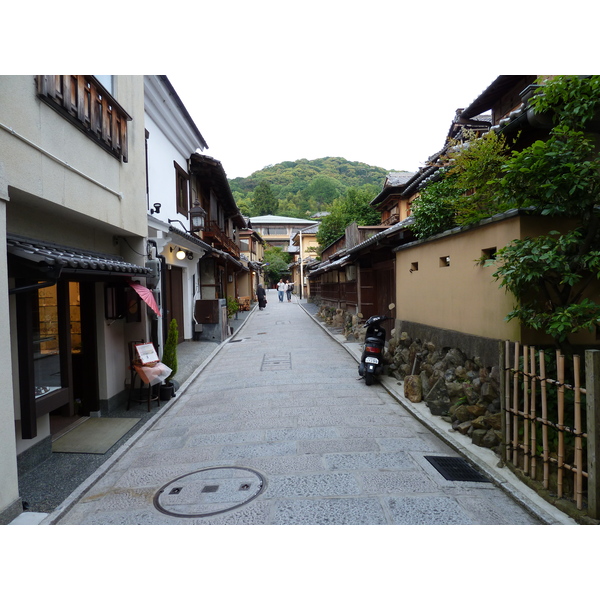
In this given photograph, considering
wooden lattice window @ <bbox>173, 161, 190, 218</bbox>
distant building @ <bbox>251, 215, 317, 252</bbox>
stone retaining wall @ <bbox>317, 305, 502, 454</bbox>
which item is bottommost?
stone retaining wall @ <bbox>317, 305, 502, 454</bbox>

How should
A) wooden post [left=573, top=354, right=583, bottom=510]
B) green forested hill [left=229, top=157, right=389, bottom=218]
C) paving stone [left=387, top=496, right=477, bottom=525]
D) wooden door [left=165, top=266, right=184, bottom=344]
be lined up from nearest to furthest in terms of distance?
wooden post [left=573, top=354, right=583, bottom=510] < paving stone [left=387, top=496, right=477, bottom=525] < wooden door [left=165, top=266, right=184, bottom=344] < green forested hill [left=229, top=157, right=389, bottom=218]

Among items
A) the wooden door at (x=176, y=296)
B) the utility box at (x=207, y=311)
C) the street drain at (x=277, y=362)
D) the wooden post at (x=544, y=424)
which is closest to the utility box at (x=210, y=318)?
the utility box at (x=207, y=311)

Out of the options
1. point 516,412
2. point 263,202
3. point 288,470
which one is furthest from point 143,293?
point 263,202

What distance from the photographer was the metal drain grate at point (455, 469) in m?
4.71

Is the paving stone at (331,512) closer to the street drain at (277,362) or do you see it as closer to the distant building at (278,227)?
the street drain at (277,362)

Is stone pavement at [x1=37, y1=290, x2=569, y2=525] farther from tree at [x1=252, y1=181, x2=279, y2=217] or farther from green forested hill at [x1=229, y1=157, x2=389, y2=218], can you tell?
tree at [x1=252, y1=181, x2=279, y2=217]

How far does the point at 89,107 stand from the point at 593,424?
764 centimetres

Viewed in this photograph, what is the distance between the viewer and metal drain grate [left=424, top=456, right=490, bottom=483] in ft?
15.5

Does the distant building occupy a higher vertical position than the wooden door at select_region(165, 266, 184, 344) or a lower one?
higher

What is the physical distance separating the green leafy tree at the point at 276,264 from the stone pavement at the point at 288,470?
55656mm

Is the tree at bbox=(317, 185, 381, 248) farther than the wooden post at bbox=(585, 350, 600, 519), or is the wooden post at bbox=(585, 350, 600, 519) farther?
the tree at bbox=(317, 185, 381, 248)

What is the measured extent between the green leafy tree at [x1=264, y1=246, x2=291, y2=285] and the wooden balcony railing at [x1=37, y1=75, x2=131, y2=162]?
55183 mm

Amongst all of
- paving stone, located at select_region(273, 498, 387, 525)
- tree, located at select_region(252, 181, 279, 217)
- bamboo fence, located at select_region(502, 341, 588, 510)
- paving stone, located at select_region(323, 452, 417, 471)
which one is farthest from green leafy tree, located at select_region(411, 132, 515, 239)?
tree, located at select_region(252, 181, 279, 217)

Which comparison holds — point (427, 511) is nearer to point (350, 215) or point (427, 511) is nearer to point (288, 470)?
point (288, 470)
